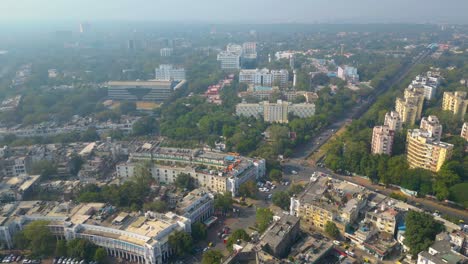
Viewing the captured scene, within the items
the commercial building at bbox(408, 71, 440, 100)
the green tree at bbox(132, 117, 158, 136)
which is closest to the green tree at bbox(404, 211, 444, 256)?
the green tree at bbox(132, 117, 158, 136)

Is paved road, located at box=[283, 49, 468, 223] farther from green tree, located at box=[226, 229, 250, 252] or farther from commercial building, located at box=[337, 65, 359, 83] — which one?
green tree, located at box=[226, 229, 250, 252]

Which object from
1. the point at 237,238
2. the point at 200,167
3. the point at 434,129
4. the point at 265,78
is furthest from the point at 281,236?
the point at 265,78

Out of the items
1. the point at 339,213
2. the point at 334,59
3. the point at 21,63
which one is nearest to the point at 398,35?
the point at 334,59

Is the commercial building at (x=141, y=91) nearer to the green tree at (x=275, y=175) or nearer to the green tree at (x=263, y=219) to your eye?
the green tree at (x=275, y=175)

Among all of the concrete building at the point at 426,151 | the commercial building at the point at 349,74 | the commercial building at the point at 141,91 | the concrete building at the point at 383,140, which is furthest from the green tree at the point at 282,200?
the commercial building at the point at 349,74

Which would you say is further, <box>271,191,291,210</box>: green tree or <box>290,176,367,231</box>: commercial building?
<box>271,191,291,210</box>: green tree

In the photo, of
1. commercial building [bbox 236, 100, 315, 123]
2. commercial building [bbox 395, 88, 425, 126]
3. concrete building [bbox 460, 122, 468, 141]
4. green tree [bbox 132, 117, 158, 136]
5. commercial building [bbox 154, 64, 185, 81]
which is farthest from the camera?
commercial building [bbox 154, 64, 185, 81]
